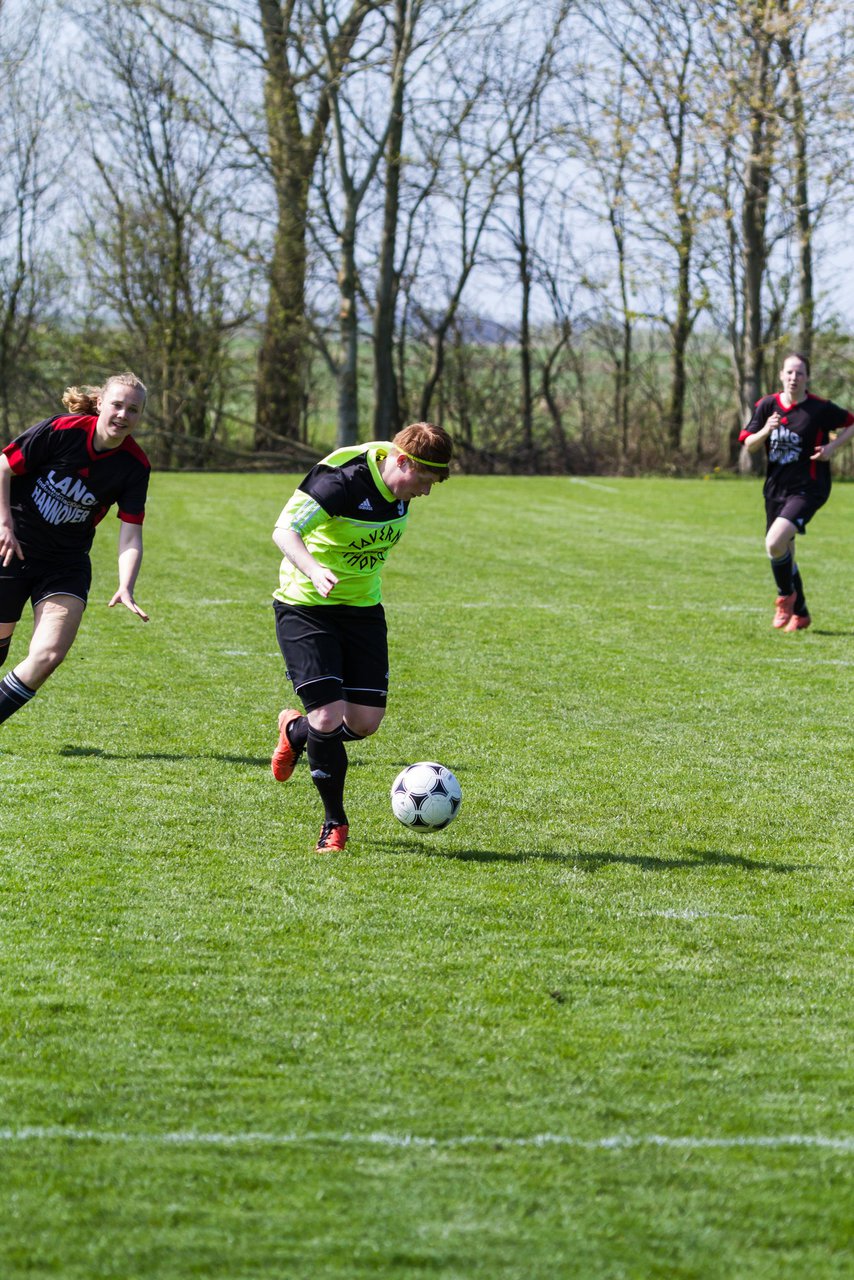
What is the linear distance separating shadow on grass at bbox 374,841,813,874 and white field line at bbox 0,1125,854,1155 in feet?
7.24

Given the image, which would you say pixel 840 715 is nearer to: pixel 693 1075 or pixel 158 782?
pixel 158 782

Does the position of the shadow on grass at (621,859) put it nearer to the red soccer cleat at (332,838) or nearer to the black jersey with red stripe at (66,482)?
the red soccer cleat at (332,838)

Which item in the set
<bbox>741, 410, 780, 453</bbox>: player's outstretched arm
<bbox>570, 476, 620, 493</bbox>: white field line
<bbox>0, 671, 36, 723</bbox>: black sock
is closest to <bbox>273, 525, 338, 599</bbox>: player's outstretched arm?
<bbox>0, 671, 36, 723</bbox>: black sock

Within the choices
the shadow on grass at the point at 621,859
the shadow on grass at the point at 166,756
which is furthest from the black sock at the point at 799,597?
the shadow on grass at the point at 621,859

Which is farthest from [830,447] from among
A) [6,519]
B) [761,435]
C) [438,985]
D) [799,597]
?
[438,985]

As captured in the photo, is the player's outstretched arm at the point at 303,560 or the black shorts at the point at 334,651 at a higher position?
the player's outstretched arm at the point at 303,560

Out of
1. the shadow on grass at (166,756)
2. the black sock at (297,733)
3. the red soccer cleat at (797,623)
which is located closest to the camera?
the black sock at (297,733)

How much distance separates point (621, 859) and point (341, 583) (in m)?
1.54

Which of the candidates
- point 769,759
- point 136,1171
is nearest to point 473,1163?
point 136,1171

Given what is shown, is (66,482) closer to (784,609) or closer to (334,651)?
(334,651)

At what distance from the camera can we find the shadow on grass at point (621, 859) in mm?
5395

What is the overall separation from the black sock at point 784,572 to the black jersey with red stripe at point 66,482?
639 centimetres

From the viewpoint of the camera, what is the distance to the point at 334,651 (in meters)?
5.62

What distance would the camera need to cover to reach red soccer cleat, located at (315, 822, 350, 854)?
547cm
